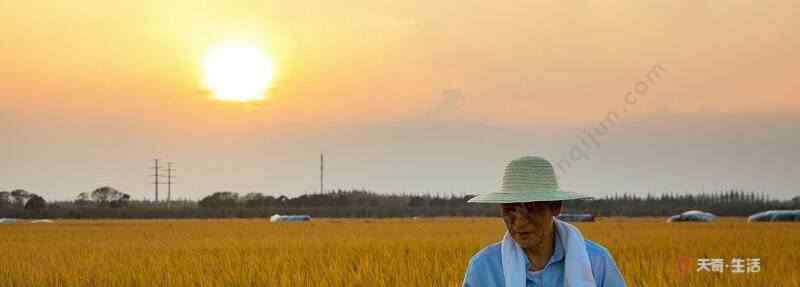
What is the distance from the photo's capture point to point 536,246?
11.8ft

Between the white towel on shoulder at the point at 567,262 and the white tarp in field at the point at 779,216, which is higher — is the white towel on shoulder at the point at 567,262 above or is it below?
below

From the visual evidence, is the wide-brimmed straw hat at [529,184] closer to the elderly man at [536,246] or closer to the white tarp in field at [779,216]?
the elderly man at [536,246]

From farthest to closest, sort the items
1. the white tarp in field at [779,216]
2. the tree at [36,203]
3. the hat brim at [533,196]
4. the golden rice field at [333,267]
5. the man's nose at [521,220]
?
1. the tree at [36,203]
2. the white tarp in field at [779,216]
3. the golden rice field at [333,267]
4. the man's nose at [521,220]
5. the hat brim at [533,196]

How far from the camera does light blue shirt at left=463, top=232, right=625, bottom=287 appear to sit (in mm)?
3588

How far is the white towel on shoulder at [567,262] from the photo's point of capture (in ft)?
11.5

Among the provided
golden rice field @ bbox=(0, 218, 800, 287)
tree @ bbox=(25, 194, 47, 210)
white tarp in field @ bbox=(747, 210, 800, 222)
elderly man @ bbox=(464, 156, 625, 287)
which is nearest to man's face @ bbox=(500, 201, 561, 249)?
elderly man @ bbox=(464, 156, 625, 287)

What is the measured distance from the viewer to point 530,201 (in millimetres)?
A: 3455

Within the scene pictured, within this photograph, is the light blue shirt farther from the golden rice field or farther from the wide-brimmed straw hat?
the golden rice field

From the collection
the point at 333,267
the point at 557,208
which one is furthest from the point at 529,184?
the point at 333,267

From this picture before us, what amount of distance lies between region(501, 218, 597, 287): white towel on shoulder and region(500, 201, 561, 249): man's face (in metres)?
0.04

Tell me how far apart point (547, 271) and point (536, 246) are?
8 cm

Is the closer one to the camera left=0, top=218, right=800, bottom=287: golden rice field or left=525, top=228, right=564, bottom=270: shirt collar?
left=525, top=228, right=564, bottom=270: shirt collar

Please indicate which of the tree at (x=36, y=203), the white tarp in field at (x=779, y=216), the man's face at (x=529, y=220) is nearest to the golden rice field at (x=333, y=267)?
the man's face at (x=529, y=220)

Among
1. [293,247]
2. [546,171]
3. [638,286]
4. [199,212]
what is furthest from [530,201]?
[199,212]
